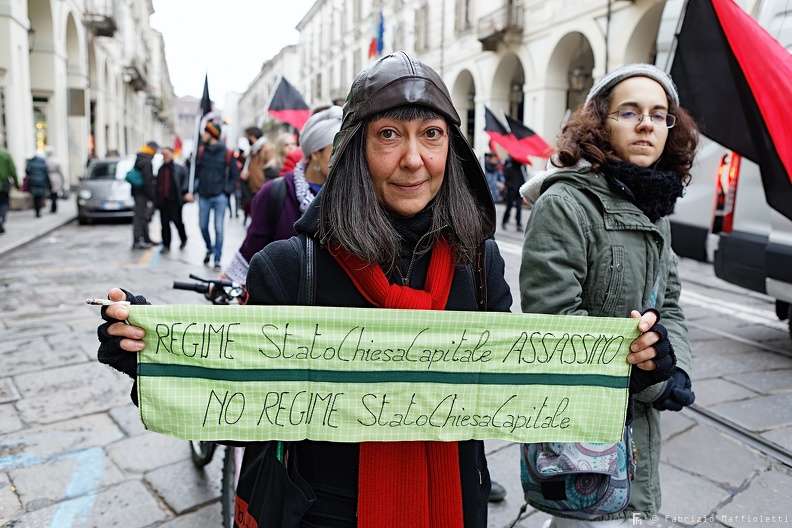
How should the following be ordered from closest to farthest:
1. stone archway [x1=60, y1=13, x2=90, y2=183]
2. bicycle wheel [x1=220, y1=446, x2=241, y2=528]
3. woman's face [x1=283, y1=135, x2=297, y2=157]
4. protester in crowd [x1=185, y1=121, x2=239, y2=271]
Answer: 1. bicycle wheel [x1=220, y1=446, x2=241, y2=528]
2. woman's face [x1=283, y1=135, x2=297, y2=157]
3. protester in crowd [x1=185, y1=121, x2=239, y2=271]
4. stone archway [x1=60, y1=13, x2=90, y2=183]

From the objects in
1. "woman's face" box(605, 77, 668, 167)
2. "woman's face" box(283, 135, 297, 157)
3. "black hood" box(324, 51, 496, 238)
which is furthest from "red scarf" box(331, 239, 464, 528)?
"woman's face" box(283, 135, 297, 157)

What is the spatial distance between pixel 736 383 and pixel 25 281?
26.2ft

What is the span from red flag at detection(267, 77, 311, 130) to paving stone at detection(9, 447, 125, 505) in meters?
5.60

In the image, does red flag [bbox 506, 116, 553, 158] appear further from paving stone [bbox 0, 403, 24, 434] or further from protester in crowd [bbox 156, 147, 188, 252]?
paving stone [bbox 0, 403, 24, 434]

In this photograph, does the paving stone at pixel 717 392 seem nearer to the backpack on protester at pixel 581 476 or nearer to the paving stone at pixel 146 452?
the backpack on protester at pixel 581 476

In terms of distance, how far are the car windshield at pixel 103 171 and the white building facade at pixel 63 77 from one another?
2.19m

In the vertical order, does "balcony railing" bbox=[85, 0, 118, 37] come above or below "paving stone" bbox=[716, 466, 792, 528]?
above

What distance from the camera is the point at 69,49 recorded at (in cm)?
2267

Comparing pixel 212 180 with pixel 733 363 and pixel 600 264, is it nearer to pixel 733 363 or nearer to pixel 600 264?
pixel 733 363

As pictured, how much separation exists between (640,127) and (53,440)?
3.39 metres

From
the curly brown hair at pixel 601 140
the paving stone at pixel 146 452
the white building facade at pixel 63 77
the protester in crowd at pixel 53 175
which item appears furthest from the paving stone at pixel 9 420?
the white building facade at pixel 63 77

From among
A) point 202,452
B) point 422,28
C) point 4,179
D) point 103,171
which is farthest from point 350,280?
point 422,28

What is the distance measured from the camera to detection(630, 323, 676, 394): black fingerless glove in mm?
1511

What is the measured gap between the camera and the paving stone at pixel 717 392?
3910 millimetres
